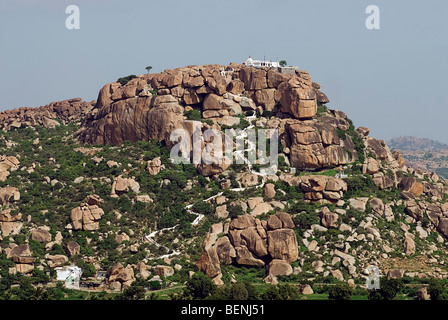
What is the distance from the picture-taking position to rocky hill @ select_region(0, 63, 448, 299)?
9775cm

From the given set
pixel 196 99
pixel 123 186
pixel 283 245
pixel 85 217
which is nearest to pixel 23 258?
pixel 85 217

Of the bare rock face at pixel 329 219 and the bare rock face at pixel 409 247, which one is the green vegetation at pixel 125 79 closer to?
the bare rock face at pixel 329 219

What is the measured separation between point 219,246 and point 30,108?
62119mm

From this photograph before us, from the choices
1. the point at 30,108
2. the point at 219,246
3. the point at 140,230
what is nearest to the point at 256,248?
the point at 219,246

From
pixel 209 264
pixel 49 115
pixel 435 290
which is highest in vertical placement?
pixel 49 115

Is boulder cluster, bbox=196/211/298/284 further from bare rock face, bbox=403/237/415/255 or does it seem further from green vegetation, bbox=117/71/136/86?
green vegetation, bbox=117/71/136/86

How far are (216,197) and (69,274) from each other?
20.8 metres

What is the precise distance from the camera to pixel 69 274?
95750 mm

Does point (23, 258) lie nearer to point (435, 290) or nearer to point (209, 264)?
point (209, 264)

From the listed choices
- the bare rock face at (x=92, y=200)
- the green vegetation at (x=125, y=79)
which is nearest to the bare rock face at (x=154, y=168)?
the bare rock face at (x=92, y=200)

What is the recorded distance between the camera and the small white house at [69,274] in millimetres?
94688

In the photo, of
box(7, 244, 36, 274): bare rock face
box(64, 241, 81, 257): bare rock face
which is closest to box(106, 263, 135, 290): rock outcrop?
box(64, 241, 81, 257): bare rock face

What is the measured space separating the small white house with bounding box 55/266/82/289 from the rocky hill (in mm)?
651
